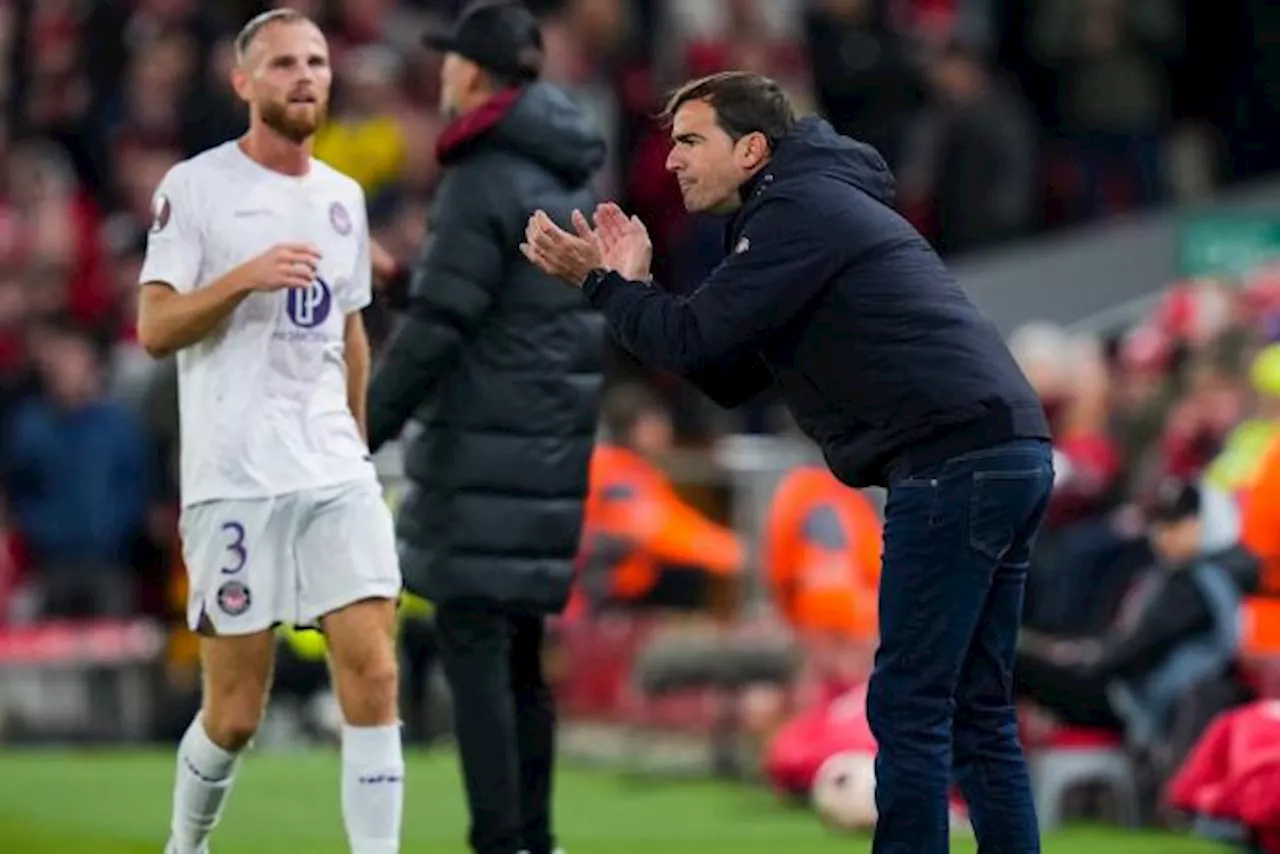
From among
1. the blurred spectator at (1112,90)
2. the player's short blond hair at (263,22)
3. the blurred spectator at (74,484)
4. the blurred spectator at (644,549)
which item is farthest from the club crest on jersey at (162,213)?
the blurred spectator at (1112,90)

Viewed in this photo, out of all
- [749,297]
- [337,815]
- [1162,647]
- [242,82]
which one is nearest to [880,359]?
[749,297]

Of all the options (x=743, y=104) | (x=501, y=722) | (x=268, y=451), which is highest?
(x=743, y=104)

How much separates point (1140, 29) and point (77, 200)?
6.02m

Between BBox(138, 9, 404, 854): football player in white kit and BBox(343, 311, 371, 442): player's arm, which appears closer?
BBox(138, 9, 404, 854): football player in white kit

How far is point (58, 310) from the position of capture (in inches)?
730

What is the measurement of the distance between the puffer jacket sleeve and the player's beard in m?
0.73

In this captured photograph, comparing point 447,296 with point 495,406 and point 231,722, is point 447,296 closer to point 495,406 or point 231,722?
point 495,406

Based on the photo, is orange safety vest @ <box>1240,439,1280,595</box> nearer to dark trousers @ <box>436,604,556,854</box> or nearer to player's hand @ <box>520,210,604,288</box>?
dark trousers @ <box>436,604,556,854</box>

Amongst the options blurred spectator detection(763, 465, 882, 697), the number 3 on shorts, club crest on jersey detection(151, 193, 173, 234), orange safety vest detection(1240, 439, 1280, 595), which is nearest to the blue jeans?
the number 3 on shorts

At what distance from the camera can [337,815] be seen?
12.8 meters

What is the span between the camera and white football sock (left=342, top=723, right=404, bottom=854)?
31.0 feet

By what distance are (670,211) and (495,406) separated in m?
8.68

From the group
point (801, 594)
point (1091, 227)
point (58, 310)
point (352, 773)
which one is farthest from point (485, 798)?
point (1091, 227)

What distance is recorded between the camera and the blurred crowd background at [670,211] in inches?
614
